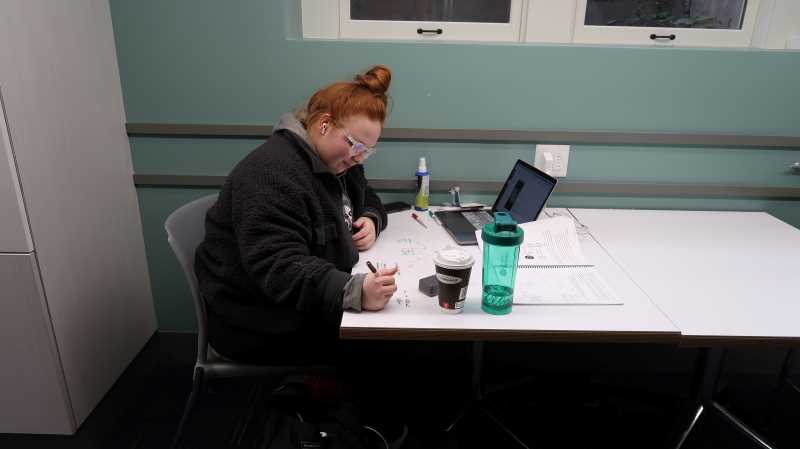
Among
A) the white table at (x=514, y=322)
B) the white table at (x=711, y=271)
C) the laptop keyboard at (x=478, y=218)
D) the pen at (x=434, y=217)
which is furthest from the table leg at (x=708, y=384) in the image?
the pen at (x=434, y=217)

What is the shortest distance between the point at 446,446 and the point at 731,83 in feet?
5.40

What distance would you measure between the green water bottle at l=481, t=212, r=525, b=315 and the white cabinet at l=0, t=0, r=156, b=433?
128cm

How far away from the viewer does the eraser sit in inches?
47.9

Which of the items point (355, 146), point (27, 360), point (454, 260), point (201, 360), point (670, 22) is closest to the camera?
point (454, 260)

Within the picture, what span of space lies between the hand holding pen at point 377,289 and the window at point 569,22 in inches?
45.6

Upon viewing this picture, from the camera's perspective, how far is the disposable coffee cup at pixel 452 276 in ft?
3.53

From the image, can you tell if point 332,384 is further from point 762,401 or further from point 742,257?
point 762,401

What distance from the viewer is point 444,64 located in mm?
1848

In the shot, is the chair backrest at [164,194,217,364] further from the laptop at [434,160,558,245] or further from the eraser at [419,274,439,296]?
the laptop at [434,160,558,245]

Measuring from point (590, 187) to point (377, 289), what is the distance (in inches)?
47.3

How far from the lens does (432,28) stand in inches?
76.7

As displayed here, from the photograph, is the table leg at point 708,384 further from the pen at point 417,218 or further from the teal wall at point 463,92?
the pen at point 417,218

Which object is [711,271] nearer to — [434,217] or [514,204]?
[514,204]

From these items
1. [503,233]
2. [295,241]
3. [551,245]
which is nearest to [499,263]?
[503,233]
